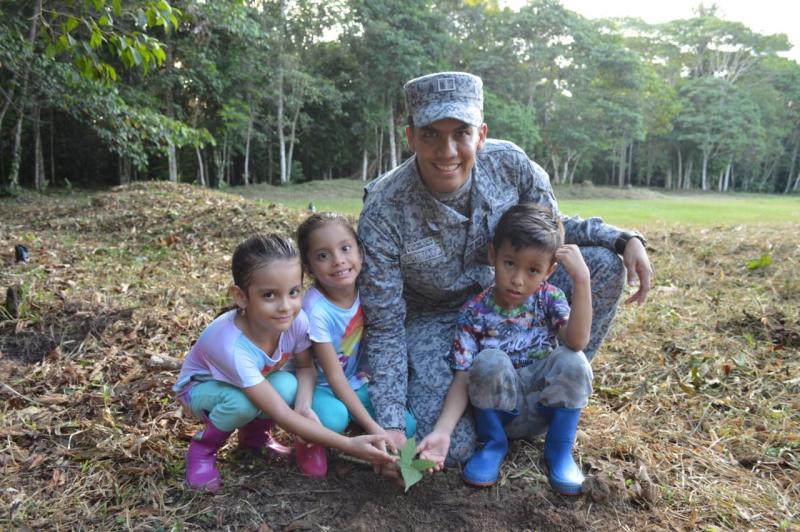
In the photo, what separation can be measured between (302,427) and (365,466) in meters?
0.39

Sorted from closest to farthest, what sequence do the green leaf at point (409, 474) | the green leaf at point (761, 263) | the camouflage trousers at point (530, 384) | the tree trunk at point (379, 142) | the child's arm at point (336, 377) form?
1. the green leaf at point (409, 474)
2. the camouflage trousers at point (530, 384)
3. the child's arm at point (336, 377)
4. the green leaf at point (761, 263)
5. the tree trunk at point (379, 142)

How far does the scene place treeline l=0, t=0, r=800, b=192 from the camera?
48.2ft

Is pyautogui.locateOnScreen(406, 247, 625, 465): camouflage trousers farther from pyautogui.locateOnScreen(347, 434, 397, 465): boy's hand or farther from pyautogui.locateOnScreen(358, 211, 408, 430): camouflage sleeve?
pyautogui.locateOnScreen(347, 434, 397, 465): boy's hand

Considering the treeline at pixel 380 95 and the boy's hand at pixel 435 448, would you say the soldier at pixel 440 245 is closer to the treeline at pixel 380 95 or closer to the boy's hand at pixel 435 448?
the boy's hand at pixel 435 448

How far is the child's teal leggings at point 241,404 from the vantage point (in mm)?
1884

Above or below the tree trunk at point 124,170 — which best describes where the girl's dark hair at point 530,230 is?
below

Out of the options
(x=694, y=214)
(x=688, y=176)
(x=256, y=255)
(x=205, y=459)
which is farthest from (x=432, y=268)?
(x=688, y=176)

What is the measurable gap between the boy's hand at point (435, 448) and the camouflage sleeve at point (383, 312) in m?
0.21

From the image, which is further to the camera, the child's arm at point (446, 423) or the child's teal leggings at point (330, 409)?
the child's teal leggings at point (330, 409)

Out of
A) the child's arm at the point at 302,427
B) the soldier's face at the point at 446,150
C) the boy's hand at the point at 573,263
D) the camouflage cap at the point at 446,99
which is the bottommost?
the child's arm at the point at 302,427

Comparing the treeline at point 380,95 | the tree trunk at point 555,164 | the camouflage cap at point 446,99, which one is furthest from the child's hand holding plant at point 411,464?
the tree trunk at point 555,164

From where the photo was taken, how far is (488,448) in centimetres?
208

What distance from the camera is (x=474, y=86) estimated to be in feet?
7.25

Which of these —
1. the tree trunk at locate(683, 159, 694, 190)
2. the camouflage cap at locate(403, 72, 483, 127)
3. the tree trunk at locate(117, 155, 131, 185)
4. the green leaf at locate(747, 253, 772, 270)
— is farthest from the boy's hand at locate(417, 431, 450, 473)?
the tree trunk at locate(683, 159, 694, 190)
